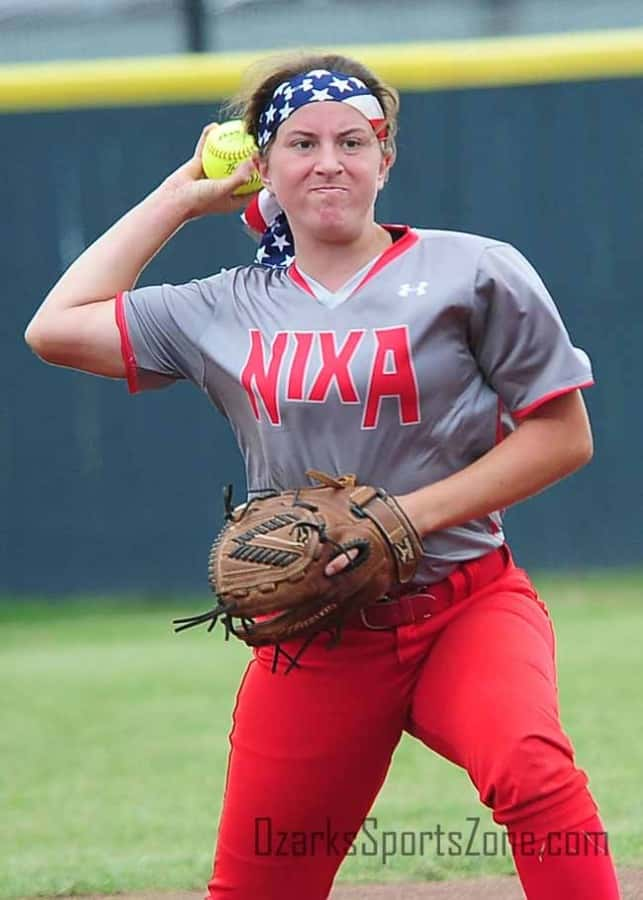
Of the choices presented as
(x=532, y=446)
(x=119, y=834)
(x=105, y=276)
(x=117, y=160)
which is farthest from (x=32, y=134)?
(x=532, y=446)

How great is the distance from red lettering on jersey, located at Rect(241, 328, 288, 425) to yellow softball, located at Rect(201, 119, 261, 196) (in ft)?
1.27

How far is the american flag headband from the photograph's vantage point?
2660mm

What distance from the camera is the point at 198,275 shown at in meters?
8.45

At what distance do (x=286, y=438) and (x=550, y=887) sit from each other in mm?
792

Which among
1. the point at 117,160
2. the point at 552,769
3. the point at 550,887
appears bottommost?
the point at 550,887

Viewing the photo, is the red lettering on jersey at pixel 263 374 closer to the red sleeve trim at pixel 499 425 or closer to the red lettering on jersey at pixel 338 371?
the red lettering on jersey at pixel 338 371

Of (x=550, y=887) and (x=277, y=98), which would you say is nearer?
(x=550, y=887)

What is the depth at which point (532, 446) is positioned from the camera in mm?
2504

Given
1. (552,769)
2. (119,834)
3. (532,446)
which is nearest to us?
(552,769)

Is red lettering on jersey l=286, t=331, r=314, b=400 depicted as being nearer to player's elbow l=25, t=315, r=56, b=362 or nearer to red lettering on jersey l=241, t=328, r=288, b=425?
red lettering on jersey l=241, t=328, r=288, b=425

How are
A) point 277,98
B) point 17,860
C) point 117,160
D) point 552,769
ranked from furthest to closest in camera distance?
Answer: point 117,160, point 17,860, point 277,98, point 552,769

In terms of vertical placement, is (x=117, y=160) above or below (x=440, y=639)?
above

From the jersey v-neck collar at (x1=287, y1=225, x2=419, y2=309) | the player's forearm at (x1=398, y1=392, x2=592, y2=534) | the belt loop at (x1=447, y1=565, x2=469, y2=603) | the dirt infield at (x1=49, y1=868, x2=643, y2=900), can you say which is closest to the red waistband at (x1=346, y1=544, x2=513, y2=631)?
the belt loop at (x1=447, y1=565, x2=469, y2=603)

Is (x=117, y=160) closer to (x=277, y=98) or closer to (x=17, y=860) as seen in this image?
(x=17, y=860)
